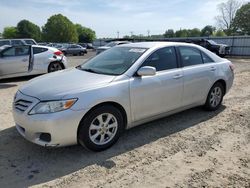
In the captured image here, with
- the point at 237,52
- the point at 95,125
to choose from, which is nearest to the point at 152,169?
the point at 95,125

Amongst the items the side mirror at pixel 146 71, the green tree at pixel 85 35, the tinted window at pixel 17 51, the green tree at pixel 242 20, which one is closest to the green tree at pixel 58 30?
the green tree at pixel 85 35

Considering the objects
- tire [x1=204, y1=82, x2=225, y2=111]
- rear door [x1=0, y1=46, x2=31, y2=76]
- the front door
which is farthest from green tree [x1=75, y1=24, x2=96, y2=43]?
the front door

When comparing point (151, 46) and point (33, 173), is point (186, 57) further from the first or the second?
point (33, 173)

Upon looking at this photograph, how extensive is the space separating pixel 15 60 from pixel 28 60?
436 mm

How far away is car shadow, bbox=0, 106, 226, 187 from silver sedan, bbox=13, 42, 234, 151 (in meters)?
0.23

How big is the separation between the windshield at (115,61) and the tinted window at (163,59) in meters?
0.20

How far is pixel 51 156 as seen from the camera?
149 inches

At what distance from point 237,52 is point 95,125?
25704 mm

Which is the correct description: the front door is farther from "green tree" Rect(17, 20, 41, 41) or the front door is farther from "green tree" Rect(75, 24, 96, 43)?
"green tree" Rect(17, 20, 41, 41)

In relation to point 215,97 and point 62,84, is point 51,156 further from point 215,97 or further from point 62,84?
point 215,97

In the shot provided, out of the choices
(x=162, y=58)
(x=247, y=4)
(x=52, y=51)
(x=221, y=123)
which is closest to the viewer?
(x=162, y=58)

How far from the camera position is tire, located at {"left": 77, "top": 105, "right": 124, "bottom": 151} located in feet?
12.1

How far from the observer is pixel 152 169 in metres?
3.46

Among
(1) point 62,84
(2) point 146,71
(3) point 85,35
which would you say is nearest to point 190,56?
(2) point 146,71
